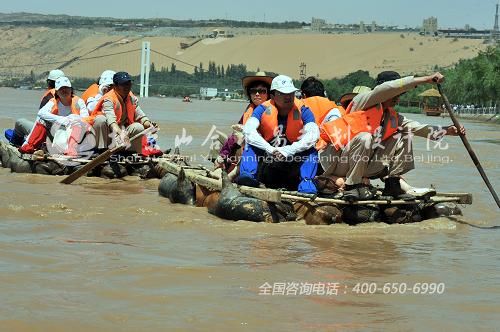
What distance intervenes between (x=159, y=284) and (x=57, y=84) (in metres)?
8.76

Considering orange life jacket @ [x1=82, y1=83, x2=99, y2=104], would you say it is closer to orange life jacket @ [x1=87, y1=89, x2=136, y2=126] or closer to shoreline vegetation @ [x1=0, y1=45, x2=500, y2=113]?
orange life jacket @ [x1=87, y1=89, x2=136, y2=126]

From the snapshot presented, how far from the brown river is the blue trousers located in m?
0.72

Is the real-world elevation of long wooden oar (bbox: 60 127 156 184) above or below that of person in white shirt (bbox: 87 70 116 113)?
below

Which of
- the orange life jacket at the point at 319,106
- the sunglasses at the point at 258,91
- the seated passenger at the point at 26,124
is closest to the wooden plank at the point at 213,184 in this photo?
the sunglasses at the point at 258,91

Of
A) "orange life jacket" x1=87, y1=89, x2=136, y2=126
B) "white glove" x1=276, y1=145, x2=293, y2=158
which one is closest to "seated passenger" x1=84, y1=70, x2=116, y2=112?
"orange life jacket" x1=87, y1=89, x2=136, y2=126

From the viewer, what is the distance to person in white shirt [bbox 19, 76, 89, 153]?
1478 cm

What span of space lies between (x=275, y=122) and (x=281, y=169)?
512mm

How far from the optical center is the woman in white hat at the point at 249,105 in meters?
11.5

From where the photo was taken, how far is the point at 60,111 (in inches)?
591

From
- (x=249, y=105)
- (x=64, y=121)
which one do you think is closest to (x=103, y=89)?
(x=64, y=121)

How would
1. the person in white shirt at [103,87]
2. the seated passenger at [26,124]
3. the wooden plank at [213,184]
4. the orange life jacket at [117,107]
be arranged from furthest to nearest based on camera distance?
1. the seated passenger at [26,124]
2. the person in white shirt at [103,87]
3. the orange life jacket at [117,107]
4. the wooden plank at [213,184]

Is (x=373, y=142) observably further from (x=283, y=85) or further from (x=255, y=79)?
(x=255, y=79)

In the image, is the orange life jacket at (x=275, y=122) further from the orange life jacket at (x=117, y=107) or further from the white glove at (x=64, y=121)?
the white glove at (x=64, y=121)

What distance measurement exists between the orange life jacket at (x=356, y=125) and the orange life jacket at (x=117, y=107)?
4.95 meters
